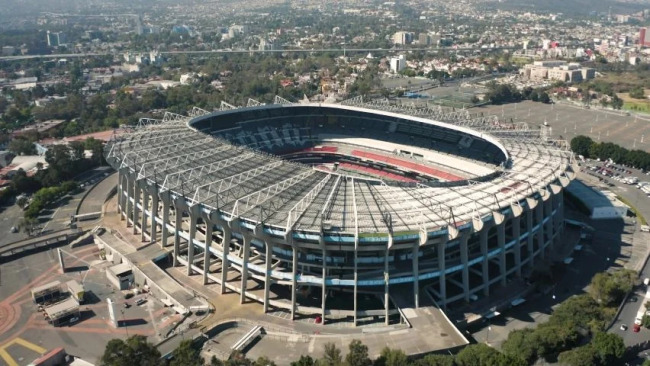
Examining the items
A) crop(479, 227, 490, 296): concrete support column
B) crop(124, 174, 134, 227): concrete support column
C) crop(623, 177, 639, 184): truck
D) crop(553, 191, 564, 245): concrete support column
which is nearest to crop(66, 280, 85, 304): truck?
crop(124, 174, 134, 227): concrete support column

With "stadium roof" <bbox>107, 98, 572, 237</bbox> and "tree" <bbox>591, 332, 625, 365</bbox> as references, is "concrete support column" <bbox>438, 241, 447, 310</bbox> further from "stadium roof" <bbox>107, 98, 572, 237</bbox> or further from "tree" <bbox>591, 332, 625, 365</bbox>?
"tree" <bbox>591, 332, 625, 365</bbox>

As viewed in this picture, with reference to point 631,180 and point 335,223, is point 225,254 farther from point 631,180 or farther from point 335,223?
point 631,180

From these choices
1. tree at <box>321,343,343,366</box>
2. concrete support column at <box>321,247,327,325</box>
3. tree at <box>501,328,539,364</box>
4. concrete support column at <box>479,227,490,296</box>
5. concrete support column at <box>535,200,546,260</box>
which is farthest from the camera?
concrete support column at <box>535,200,546,260</box>

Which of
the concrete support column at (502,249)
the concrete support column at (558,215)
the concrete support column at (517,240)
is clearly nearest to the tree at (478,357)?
the concrete support column at (502,249)

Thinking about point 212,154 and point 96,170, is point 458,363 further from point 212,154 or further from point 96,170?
point 96,170

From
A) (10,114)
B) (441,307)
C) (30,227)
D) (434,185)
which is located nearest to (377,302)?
(441,307)

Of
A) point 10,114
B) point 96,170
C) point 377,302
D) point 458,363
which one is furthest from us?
point 10,114
